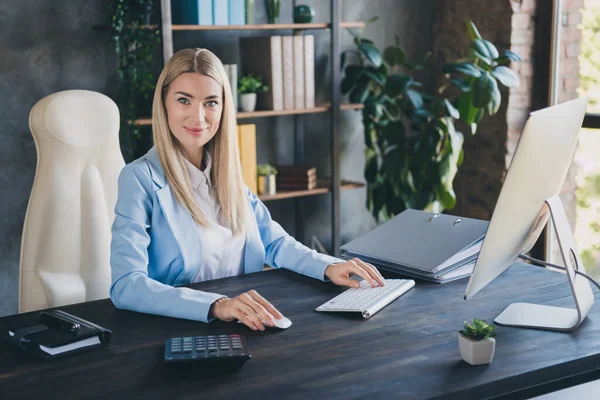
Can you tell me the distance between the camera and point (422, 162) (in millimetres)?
3848

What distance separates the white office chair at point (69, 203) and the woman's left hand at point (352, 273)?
748 mm

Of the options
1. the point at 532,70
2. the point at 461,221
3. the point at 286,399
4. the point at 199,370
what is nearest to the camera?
the point at 286,399

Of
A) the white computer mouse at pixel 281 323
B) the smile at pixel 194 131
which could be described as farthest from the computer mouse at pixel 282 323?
the smile at pixel 194 131

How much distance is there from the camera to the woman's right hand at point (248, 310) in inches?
66.2

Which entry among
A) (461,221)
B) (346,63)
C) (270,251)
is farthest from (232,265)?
(346,63)

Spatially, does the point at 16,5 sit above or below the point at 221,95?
above

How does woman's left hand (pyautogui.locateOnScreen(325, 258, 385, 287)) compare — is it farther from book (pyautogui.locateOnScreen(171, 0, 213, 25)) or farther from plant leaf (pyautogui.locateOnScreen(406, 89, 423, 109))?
plant leaf (pyautogui.locateOnScreen(406, 89, 423, 109))

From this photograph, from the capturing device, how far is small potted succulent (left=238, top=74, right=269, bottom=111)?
3.62 meters

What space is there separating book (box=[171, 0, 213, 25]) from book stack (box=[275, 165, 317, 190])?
841mm

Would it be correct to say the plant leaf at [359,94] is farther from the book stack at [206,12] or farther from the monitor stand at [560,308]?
the monitor stand at [560,308]

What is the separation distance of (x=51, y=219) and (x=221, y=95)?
62cm

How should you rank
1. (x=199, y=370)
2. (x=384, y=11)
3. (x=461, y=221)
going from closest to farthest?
(x=199, y=370), (x=461, y=221), (x=384, y=11)

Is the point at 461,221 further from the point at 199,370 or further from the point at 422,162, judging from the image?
the point at 422,162

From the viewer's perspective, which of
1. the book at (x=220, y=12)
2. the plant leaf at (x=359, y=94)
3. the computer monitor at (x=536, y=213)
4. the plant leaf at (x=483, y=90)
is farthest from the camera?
the plant leaf at (x=359, y=94)
